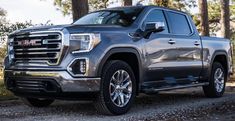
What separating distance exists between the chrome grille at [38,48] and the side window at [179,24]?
302 centimetres

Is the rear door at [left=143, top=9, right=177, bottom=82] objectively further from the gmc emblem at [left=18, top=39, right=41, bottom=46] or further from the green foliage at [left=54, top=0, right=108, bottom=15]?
the green foliage at [left=54, top=0, right=108, bottom=15]

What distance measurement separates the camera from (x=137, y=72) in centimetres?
878

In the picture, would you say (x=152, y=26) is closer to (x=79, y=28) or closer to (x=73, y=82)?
(x=79, y=28)

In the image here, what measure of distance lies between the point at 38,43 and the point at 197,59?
4.08m

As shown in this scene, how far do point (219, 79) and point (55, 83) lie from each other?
5423 mm

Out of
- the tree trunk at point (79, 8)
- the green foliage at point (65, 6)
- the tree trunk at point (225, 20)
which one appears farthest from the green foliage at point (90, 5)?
the tree trunk at point (79, 8)

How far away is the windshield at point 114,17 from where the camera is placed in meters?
9.09

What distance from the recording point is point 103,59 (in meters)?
7.87

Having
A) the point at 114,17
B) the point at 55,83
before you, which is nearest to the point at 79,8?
the point at 114,17

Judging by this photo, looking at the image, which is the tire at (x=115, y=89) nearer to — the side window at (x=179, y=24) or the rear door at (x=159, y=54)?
the rear door at (x=159, y=54)

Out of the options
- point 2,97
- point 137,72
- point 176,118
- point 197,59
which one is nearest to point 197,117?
point 176,118

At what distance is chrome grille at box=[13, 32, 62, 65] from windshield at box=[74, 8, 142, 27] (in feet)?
4.86

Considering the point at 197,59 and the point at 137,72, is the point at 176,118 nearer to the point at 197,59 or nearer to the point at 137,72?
the point at 137,72

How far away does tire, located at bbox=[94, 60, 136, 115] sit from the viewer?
796cm
